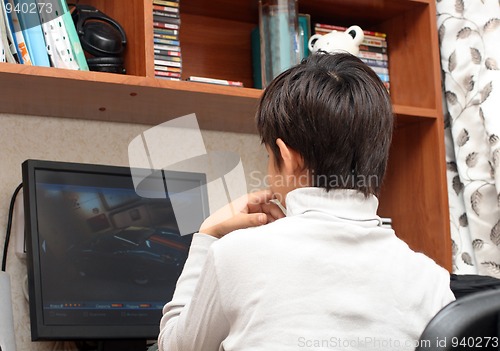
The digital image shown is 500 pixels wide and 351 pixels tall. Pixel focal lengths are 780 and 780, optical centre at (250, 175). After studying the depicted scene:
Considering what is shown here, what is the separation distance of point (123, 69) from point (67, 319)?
1.89 ft

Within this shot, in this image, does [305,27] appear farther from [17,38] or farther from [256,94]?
[17,38]

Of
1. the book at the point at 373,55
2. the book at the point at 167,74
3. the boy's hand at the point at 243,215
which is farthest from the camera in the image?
the book at the point at 373,55

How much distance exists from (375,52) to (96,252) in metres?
0.99

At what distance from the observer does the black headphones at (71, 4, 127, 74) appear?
1779 mm

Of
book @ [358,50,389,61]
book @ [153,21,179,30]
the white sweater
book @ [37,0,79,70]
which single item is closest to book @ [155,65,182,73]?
book @ [153,21,179,30]

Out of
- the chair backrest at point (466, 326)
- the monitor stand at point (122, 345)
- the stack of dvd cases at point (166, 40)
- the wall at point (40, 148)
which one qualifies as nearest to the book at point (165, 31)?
the stack of dvd cases at point (166, 40)

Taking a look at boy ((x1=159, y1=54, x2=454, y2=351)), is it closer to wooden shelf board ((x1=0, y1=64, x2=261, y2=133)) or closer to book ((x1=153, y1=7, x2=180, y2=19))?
wooden shelf board ((x1=0, y1=64, x2=261, y2=133))

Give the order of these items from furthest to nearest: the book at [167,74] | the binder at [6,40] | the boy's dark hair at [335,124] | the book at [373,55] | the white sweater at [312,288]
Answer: the book at [373,55] → the book at [167,74] → the binder at [6,40] → the boy's dark hair at [335,124] → the white sweater at [312,288]

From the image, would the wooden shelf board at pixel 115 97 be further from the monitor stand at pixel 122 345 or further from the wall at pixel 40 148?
the monitor stand at pixel 122 345

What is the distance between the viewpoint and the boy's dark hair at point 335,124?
110cm

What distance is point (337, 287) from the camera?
990mm

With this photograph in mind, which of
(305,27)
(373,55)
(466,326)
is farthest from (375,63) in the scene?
(466,326)

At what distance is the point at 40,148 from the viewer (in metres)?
1.91

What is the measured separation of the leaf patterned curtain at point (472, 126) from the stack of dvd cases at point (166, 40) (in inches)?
29.9
